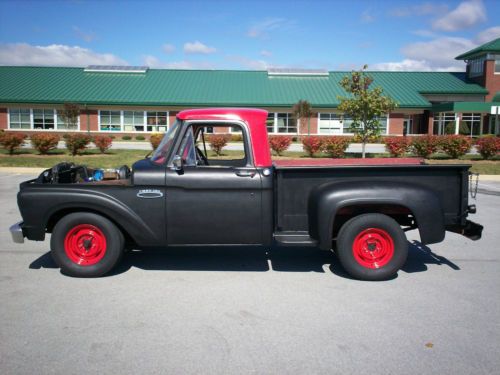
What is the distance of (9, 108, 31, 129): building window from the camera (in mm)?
41438

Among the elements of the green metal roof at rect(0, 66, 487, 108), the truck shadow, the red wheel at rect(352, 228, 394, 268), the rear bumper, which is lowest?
the truck shadow

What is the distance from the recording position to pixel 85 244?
17.7ft

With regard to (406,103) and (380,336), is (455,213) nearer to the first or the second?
(380,336)

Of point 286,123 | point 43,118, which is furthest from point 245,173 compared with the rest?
point 43,118

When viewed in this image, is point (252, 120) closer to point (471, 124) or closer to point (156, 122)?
point (156, 122)

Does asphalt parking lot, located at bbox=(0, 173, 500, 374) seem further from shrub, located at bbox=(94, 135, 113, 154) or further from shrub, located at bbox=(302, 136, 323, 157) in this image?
shrub, located at bbox=(94, 135, 113, 154)

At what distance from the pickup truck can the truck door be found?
0.01 metres

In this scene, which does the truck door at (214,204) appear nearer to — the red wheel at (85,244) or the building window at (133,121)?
the red wheel at (85,244)

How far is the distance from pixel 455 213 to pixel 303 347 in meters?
2.69

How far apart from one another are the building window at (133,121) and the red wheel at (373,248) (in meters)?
38.7

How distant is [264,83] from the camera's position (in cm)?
4412

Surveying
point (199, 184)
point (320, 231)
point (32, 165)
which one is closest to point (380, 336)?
point (320, 231)

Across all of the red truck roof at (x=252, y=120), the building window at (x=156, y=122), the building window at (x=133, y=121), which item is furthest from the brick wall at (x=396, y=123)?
the red truck roof at (x=252, y=120)

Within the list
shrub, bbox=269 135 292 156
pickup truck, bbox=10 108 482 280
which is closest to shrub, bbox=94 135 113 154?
shrub, bbox=269 135 292 156
